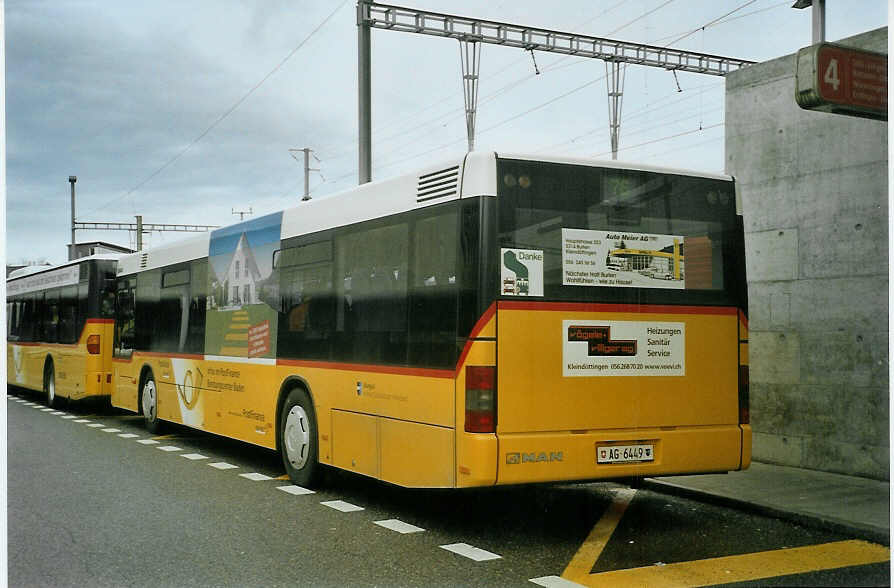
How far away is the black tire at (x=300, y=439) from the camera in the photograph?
959 cm

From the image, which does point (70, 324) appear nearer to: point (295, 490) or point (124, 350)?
point (124, 350)

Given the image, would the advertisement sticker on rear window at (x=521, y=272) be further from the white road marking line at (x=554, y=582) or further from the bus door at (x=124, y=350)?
the bus door at (x=124, y=350)

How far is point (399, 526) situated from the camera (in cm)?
792

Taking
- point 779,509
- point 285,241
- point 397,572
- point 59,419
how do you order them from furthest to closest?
point 59,419 < point 285,241 < point 779,509 < point 397,572

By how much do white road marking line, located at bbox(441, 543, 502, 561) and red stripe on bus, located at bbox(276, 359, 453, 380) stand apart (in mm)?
1167

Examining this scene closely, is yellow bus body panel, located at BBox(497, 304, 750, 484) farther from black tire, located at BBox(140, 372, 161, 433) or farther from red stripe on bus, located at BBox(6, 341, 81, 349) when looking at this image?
red stripe on bus, located at BBox(6, 341, 81, 349)

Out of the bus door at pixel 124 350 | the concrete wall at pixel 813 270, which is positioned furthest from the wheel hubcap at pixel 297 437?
the bus door at pixel 124 350

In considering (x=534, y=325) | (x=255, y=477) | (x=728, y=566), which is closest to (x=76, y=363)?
(x=255, y=477)

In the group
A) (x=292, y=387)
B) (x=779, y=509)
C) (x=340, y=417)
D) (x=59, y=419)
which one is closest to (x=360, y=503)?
(x=340, y=417)

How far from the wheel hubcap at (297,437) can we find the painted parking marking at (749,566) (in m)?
4.18

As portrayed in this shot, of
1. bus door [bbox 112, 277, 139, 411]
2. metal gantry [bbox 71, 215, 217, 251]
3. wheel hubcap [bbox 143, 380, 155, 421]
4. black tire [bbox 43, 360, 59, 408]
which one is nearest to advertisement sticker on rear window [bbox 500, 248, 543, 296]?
metal gantry [bbox 71, 215, 217, 251]

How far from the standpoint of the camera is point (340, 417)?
8945mm

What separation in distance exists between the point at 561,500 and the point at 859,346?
3.22m

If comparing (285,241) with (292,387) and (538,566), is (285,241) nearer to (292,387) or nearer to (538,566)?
(292,387)
